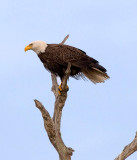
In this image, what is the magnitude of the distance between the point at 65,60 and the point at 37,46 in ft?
2.97

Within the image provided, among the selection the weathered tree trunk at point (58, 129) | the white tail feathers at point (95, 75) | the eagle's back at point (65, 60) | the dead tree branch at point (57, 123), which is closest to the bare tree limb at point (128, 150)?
the weathered tree trunk at point (58, 129)

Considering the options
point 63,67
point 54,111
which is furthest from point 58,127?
point 63,67

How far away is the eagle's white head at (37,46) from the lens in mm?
11461

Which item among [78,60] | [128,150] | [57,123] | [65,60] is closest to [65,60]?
[65,60]

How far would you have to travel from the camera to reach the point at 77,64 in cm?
1126

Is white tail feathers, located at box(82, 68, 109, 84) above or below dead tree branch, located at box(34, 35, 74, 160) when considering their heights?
above

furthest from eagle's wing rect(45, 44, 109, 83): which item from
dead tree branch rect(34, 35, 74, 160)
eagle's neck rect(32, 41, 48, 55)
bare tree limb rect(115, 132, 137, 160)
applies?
bare tree limb rect(115, 132, 137, 160)

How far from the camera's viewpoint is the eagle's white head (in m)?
11.5

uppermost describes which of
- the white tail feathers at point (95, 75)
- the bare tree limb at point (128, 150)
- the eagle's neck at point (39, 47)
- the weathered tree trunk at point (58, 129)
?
the eagle's neck at point (39, 47)

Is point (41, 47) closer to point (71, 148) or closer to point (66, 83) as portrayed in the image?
point (66, 83)

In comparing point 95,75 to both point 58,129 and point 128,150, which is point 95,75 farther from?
point 128,150

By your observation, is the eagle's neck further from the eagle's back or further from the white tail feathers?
the white tail feathers

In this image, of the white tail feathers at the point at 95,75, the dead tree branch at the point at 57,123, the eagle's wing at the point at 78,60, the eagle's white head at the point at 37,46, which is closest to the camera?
the dead tree branch at the point at 57,123

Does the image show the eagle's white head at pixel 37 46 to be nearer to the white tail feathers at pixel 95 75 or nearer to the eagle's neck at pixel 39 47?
the eagle's neck at pixel 39 47
